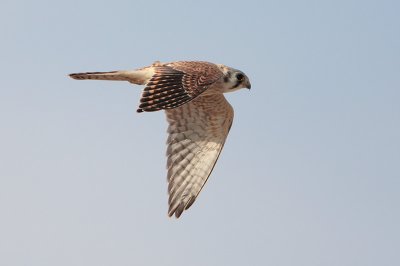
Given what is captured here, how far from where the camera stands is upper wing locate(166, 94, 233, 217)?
1995 centimetres

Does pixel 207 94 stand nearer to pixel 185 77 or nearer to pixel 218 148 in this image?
pixel 218 148

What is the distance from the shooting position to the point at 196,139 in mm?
20625

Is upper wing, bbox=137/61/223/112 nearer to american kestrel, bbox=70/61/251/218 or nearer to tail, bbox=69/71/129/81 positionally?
american kestrel, bbox=70/61/251/218

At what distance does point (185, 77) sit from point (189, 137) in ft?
10.8

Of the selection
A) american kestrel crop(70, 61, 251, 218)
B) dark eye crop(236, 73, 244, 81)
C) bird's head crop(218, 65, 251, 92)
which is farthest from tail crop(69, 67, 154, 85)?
dark eye crop(236, 73, 244, 81)

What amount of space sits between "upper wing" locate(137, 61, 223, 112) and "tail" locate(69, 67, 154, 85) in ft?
0.83

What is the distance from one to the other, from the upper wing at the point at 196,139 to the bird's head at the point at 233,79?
1.39 ft

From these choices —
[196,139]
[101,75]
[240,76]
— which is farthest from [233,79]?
[101,75]

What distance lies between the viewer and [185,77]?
57.5 ft

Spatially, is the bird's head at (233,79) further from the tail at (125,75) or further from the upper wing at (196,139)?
the tail at (125,75)

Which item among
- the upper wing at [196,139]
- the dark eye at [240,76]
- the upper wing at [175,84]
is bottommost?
the upper wing at [196,139]

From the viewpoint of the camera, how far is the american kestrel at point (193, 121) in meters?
18.4

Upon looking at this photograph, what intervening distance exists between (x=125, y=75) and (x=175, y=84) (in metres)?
2.17

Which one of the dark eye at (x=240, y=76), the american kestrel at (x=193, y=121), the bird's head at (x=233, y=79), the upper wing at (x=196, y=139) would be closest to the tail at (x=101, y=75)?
the american kestrel at (x=193, y=121)
